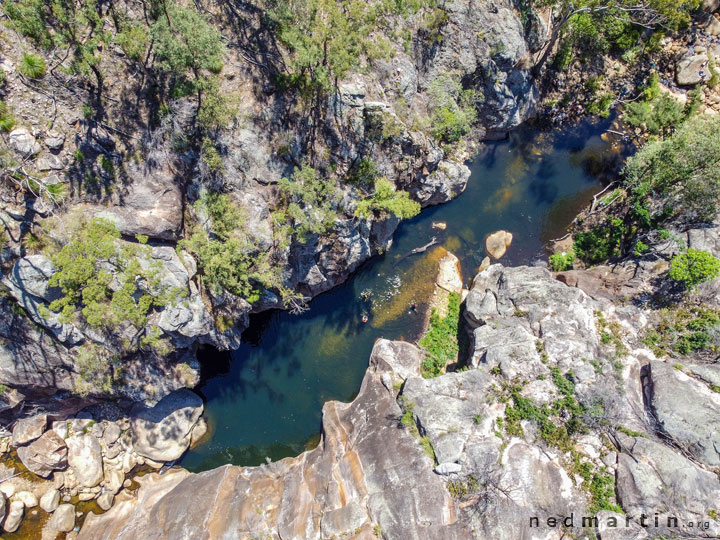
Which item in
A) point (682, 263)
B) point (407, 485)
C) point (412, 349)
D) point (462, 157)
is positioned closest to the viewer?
point (407, 485)

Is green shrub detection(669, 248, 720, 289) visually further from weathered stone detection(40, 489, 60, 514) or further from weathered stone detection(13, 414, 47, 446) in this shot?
weathered stone detection(40, 489, 60, 514)

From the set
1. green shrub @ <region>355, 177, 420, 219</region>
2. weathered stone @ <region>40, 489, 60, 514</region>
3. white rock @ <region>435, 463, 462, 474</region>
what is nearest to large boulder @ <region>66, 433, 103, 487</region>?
weathered stone @ <region>40, 489, 60, 514</region>

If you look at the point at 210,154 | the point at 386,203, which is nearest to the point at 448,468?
the point at 386,203

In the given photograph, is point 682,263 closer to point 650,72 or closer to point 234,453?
point 650,72

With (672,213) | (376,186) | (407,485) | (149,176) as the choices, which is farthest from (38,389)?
(672,213)

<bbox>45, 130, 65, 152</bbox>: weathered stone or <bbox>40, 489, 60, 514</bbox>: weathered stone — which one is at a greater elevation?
<bbox>45, 130, 65, 152</bbox>: weathered stone
